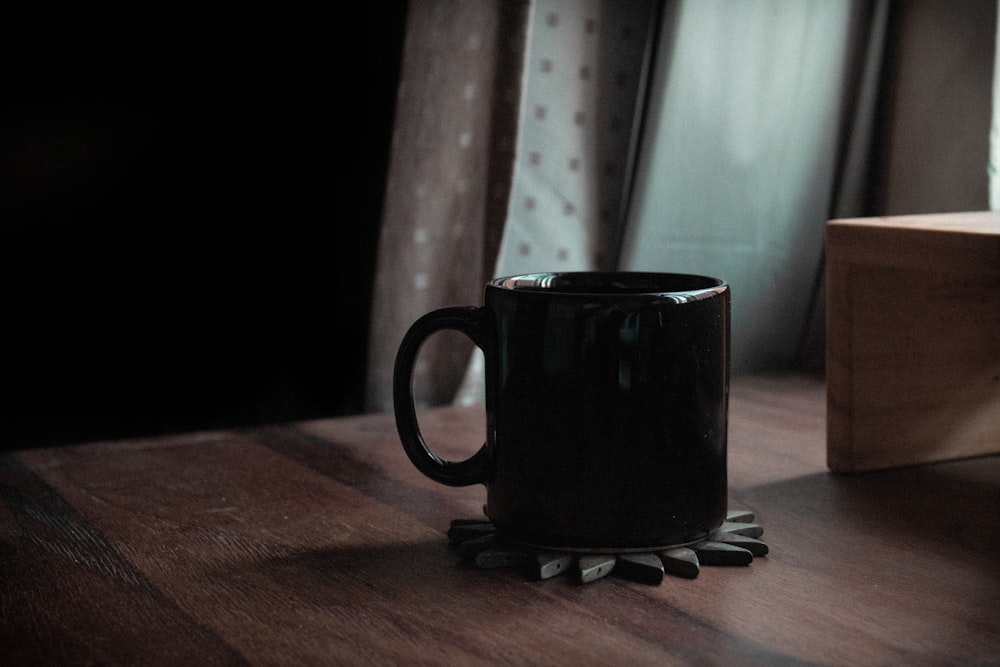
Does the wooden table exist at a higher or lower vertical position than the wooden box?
lower

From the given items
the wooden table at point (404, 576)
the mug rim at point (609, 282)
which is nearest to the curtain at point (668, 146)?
the wooden table at point (404, 576)

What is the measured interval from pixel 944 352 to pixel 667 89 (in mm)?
431

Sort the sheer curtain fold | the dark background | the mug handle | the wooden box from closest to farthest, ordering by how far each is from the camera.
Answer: the mug handle, the wooden box, the dark background, the sheer curtain fold

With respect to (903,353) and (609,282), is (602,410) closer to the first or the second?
(609,282)

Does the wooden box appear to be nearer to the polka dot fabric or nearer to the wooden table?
the wooden table

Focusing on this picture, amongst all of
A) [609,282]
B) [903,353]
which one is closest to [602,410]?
[609,282]

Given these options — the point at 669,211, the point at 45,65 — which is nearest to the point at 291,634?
the point at 45,65

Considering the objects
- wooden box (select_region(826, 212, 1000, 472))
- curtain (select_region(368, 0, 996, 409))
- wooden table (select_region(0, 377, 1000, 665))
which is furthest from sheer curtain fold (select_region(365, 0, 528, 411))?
wooden box (select_region(826, 212, 1000, 472))

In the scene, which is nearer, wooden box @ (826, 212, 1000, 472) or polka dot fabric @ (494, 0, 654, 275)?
wooden box @ (826, 212, 1000, 472)

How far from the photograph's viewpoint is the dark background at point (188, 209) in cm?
88

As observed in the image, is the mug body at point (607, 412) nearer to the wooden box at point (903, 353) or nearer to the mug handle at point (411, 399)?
the mug handle at point (411, 399)

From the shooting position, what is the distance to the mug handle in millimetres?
580

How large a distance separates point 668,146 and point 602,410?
0.62 metres

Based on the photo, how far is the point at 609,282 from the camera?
623 mm
